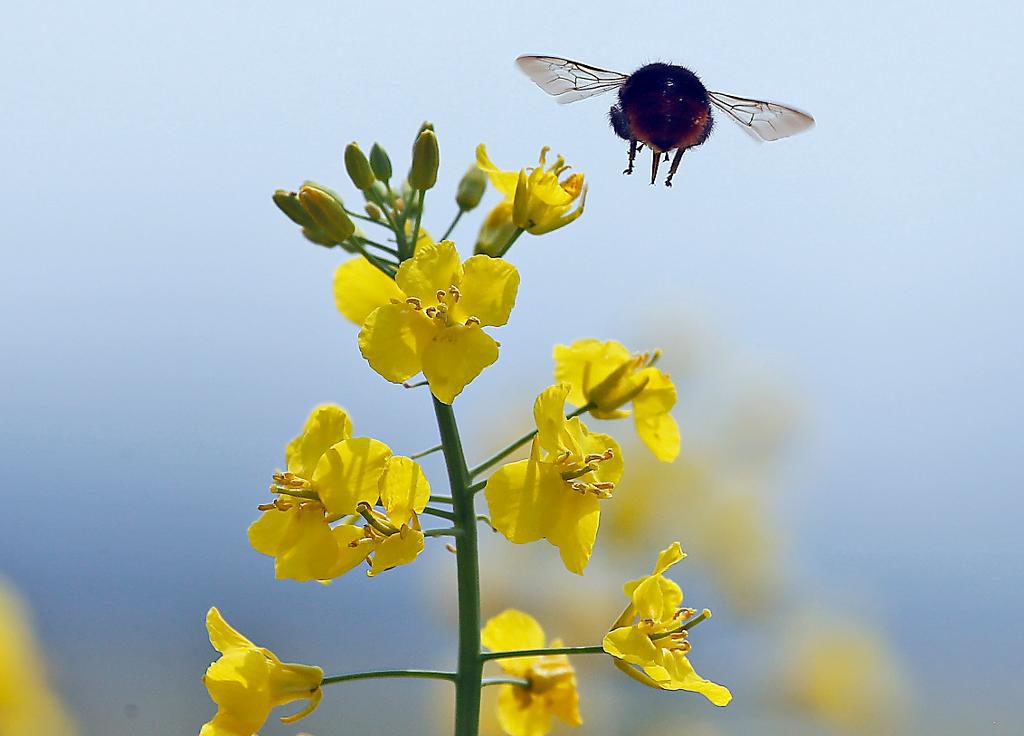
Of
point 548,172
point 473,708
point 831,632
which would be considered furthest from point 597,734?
point 548,172

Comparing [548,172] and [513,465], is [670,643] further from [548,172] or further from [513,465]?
Result: [548,172]

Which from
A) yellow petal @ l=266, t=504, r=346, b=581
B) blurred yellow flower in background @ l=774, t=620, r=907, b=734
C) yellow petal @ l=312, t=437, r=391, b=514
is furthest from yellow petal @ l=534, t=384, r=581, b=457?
blurred yellow flower in background @ l=774, t=620, r=907, b=734

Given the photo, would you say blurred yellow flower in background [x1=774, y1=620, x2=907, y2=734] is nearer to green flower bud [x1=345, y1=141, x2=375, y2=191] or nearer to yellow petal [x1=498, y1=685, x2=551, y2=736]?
yellow petal [x1=498, y1=685, x2=551, y2=736]

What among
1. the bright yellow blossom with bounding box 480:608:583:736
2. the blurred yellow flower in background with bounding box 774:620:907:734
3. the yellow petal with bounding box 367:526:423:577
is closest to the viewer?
the yellow petal with bounding box 367:526:423:577

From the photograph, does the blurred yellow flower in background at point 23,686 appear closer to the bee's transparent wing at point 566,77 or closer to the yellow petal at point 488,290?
the yellow petal at point 488,290

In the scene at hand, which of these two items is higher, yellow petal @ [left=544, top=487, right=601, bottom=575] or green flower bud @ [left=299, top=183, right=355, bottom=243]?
green flower bud @ [left=299, top=183, right=355, bottom=243]

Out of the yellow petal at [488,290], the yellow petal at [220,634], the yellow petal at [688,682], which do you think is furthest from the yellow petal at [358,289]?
the yellow petal at [688,682]
